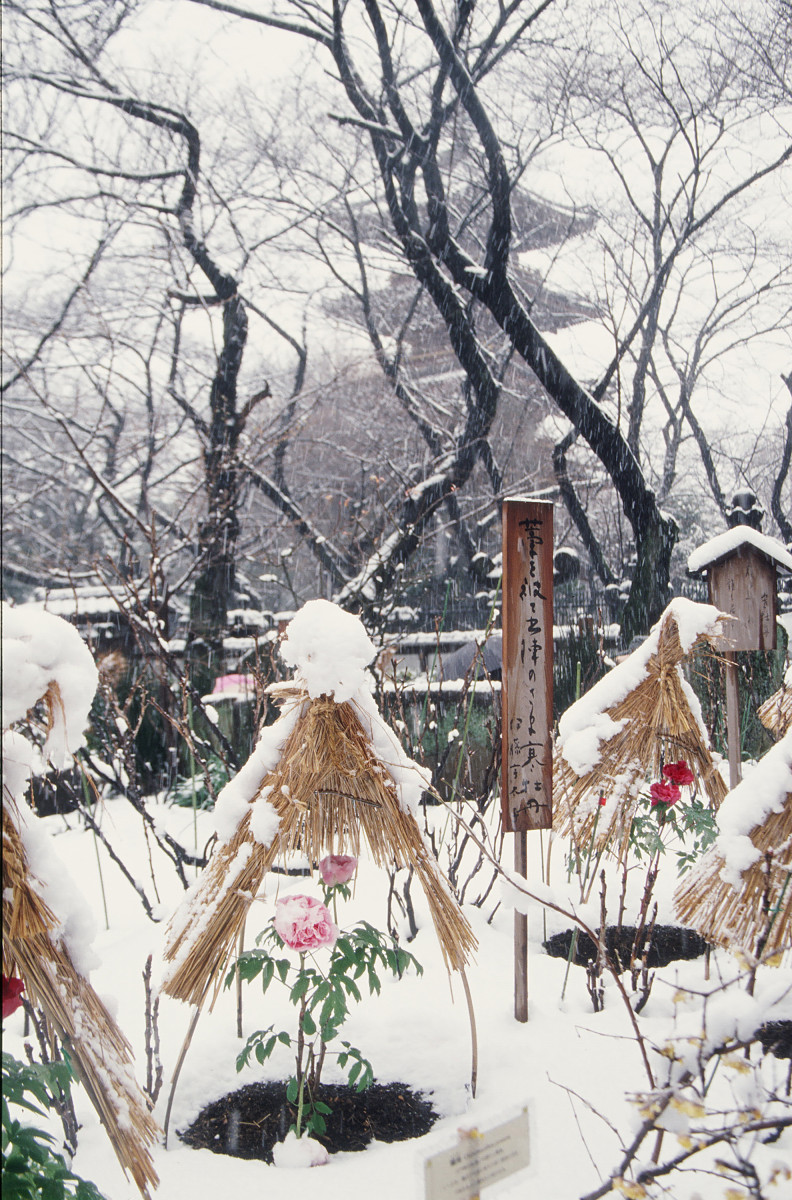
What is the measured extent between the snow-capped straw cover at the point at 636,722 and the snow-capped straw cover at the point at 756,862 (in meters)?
0.75

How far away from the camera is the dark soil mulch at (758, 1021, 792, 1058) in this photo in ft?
7.45

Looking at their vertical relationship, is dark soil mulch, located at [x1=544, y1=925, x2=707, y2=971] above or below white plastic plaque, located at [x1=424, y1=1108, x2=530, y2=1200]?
below

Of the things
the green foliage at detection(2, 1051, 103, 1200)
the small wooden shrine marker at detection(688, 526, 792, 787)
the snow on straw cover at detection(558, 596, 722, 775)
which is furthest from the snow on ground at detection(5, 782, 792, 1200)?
the small wooden shrine marker at detection(688, 526, 792, 787)

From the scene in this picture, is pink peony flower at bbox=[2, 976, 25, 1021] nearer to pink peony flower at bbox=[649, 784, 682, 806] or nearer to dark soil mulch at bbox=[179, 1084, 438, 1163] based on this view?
dark soil mulch at bbox=[179, 1084, 438, 1163]

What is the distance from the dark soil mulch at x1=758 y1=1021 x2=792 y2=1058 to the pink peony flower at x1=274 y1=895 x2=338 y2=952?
4.61 feet

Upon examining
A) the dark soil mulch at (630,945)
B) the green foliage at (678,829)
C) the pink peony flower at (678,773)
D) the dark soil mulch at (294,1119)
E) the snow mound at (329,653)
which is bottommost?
the dark soil mulch at (630,945)

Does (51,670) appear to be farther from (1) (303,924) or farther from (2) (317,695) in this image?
(1) (303,924)

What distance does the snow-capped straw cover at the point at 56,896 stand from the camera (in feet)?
3.77

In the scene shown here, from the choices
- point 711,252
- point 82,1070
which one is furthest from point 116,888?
point 711,252

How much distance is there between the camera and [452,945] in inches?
72.5

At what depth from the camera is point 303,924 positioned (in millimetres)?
1750

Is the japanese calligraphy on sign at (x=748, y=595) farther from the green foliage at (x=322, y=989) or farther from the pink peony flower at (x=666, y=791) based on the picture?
the green foliage at (x=322, y=989)

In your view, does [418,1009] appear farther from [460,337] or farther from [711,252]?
[711,252]

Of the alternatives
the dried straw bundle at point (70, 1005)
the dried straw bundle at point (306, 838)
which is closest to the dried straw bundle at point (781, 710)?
the dried straw bundle at point (306, 838)
